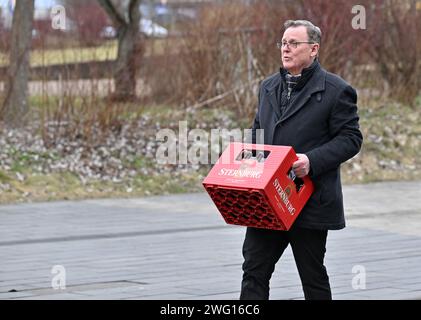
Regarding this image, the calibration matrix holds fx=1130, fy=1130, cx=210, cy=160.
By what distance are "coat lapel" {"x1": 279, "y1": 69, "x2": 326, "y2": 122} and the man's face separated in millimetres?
99

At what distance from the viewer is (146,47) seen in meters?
18.0

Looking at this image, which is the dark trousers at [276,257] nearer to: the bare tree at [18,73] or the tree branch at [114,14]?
the bare tree at [18,73]

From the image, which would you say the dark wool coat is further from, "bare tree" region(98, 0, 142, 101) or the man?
"bare tree" region(98, 0, 142, 101)

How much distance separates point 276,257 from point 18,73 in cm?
1042

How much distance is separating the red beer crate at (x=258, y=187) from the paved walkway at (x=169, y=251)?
2.08 metres

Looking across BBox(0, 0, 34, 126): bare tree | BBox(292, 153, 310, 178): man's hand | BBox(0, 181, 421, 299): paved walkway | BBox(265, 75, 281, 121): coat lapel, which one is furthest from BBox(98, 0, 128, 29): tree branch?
BBox(292, 153, 310, 178): man's hand

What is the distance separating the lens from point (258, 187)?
584 centimetres

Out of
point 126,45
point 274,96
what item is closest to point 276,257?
point 274,96

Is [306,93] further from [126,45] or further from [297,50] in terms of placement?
[126,45]

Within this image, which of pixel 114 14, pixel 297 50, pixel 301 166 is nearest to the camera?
pixel 301 166

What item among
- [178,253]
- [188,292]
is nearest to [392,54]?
[178,253]

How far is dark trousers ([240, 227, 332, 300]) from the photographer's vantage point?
6328 millimetres

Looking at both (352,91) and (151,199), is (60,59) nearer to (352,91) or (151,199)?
(151,199)

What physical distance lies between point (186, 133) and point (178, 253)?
6.23 metres
